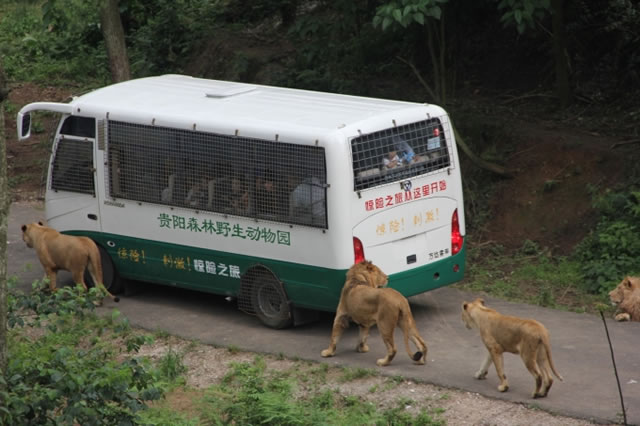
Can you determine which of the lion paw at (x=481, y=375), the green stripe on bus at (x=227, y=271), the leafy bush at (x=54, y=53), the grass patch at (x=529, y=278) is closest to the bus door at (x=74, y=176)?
the green stripe on bus at (x=227, y=271)

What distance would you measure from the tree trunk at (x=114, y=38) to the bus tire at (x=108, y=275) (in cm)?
588

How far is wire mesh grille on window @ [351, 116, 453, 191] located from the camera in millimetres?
10977

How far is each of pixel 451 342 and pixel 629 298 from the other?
6.69 ft

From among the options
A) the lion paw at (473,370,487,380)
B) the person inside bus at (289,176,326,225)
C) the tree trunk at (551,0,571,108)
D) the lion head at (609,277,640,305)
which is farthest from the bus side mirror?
the tree trunk at (551,0,571,108)

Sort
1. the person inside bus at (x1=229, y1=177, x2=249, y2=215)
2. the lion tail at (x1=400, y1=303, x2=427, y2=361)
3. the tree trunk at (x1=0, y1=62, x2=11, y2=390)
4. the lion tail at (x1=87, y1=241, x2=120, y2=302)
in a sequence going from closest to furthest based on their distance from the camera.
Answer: the tree trunk at (x1=0, y1=62, x2=11, y2=390) → the lion tail at (x1=400, y1=303, x2=427, y2=361) → the person inside bus at (x1=229, y1=177, x2=249, y2=215) → the lion tail at (x1=87, y1=241, x2=120, y2=302)

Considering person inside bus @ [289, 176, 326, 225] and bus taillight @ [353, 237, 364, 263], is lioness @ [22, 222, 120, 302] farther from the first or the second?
bus taillight @ [353, 237, 364, 263]

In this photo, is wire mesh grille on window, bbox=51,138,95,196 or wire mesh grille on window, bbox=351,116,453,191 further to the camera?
wire mesh grille on window, bbox=51,138,95,196

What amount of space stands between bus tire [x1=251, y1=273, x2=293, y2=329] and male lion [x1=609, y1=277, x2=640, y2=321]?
3528mm

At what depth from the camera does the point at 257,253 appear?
37.9ft

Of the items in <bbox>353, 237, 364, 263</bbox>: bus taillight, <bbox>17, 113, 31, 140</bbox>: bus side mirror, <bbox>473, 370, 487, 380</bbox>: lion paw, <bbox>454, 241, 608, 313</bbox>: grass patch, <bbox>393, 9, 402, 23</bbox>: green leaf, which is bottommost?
<bbox>454, 241, 608, 313</bbox>: grass patch

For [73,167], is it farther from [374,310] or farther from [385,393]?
[385,393]

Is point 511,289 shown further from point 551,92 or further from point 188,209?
point 551,92

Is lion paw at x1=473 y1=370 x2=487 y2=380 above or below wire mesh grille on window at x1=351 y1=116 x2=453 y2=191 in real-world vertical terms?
below

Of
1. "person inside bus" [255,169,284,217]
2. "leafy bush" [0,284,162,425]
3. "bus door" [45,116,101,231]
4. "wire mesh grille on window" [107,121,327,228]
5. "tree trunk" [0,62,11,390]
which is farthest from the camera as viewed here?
"bus door" [45,116,101,231]
